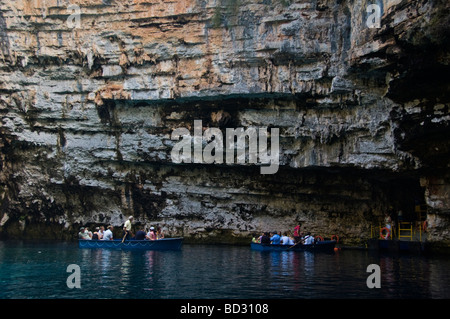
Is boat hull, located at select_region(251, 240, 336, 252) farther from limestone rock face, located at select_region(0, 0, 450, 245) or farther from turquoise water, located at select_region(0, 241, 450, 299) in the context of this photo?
limestone rock face, located at select_region(0, 0, 450, 245)

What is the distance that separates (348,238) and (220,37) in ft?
47.7

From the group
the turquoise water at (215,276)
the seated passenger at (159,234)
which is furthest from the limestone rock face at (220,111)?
the turquoise water at (215,276)

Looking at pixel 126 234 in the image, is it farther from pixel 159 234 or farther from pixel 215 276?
pixel 215 276

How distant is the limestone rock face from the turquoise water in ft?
22.6

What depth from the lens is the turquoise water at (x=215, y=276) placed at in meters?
13.3

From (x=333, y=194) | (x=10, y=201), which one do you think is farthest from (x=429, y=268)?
(x=10, y=201)

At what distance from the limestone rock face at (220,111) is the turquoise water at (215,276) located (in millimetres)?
6887

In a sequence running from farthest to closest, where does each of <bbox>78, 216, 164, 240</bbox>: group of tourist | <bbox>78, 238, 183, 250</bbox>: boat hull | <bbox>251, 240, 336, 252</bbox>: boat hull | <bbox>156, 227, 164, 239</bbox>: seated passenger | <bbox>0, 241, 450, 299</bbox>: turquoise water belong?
<bbox>156, 227, 164, 239</bbox>: seated passenger, <bbox>78, 216, 164, 240</bbox>: group of tourist, <bbox>251, 240, 336, 252</bbox>: boat hull, <bbox>78, 238, 183, 250</bbox>: boat hull, <bbox>0, 241, 450, 299</bbox>: turquoise water

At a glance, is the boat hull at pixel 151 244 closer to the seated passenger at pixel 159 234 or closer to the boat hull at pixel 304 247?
the seated passenger at pixel 159 234

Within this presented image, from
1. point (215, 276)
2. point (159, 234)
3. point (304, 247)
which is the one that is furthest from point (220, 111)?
point (215, 276)

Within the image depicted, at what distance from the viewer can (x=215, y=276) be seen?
16391 millimetres

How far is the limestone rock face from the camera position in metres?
23.8

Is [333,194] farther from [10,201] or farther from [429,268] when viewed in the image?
[10,201]

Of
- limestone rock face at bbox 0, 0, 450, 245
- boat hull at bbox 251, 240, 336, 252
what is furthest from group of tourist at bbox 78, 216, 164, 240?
boat hull at bbox 251, 240, 336, 252
